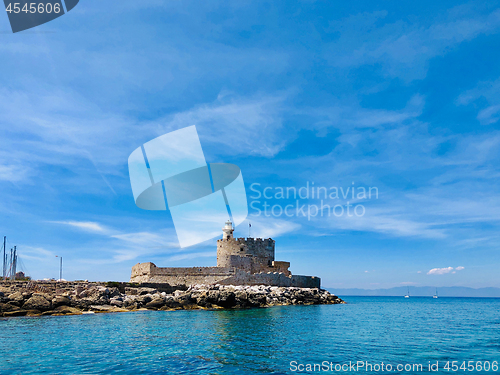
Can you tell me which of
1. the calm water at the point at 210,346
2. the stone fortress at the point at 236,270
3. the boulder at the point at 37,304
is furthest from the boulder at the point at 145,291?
the calm water at the point at 210,346

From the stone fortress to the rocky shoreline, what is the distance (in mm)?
1809

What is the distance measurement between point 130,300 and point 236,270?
1110cm

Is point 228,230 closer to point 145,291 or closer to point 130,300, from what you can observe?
point 145,291

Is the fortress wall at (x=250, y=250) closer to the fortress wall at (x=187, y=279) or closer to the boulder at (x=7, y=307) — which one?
the fortress wall at (x=187, y=279)

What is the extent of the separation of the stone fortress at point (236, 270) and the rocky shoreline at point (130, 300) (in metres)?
1.81

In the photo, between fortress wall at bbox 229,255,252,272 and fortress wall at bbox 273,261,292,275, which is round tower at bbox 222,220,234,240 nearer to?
fortress wall at bbox 229,255,252,272

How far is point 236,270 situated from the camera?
33.5 m

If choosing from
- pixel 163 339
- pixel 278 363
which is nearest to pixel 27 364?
pixel 163 339

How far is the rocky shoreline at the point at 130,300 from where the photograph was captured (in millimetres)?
20703

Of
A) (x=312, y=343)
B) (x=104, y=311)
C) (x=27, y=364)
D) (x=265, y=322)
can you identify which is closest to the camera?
(x=27, y=364)

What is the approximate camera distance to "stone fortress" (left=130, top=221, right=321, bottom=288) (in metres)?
32.8

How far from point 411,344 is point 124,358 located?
10.0m

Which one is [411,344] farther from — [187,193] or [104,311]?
[104,311]

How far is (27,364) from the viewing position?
9.19 metres
